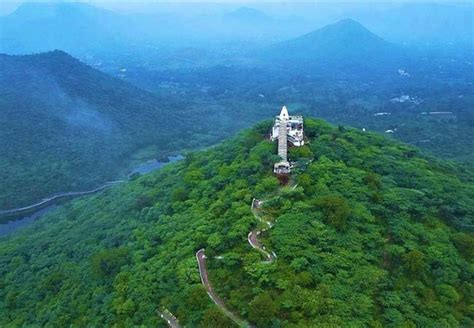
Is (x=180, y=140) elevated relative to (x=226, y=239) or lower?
lower

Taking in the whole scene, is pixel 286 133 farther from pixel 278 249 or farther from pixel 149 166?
pixel 149 166

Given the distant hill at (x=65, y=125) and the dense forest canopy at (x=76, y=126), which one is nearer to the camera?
the distant hill at (x=65, y=125)

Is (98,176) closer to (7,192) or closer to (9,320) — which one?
(7,192)

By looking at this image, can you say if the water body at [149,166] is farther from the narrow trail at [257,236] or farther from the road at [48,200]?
the narrow trail at [257,236]

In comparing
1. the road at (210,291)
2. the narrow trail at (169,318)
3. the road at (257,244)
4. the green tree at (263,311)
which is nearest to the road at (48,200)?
the road at (210,291)

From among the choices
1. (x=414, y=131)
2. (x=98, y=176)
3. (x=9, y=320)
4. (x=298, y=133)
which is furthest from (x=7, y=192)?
(x=414, y=131)

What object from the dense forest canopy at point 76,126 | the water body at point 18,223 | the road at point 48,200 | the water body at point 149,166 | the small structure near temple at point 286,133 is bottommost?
the water body at point 18,223

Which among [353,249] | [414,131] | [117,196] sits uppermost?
[353,249]
